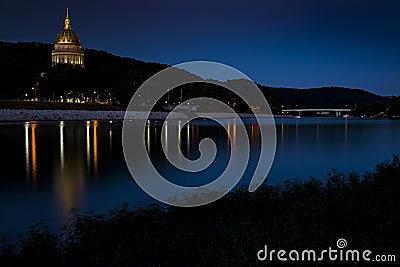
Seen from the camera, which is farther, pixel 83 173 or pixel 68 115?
pixel 68 115

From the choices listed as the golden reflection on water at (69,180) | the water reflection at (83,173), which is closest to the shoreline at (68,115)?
the water reflection at (83,173)

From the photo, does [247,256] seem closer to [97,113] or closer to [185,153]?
[185,153]

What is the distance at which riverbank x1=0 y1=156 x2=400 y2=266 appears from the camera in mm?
8445

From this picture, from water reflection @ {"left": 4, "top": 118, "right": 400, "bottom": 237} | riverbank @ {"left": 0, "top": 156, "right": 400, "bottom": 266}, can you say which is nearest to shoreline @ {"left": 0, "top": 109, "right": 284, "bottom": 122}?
water reflection @ {"left": 4, "top": 118, "right": 400, "bottom": 237}

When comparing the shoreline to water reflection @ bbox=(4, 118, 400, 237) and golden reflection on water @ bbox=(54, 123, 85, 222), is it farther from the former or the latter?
golden reflection on water @ bbox=(54, 123, 85, 222)

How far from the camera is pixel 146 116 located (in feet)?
419

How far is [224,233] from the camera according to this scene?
32.5 ft

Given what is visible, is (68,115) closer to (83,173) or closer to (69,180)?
(83,173)

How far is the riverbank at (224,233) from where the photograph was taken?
27.7 feet

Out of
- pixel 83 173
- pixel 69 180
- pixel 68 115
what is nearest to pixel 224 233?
pixel 69 180

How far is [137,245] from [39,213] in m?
6.01

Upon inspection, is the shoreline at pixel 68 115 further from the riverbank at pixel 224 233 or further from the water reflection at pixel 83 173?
the riverbank at pixel 224 233

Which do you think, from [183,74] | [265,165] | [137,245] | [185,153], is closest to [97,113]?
[183,74]

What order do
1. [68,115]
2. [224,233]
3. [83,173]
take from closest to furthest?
1. [224,233]
2. [83,173]
3. [68,115]
